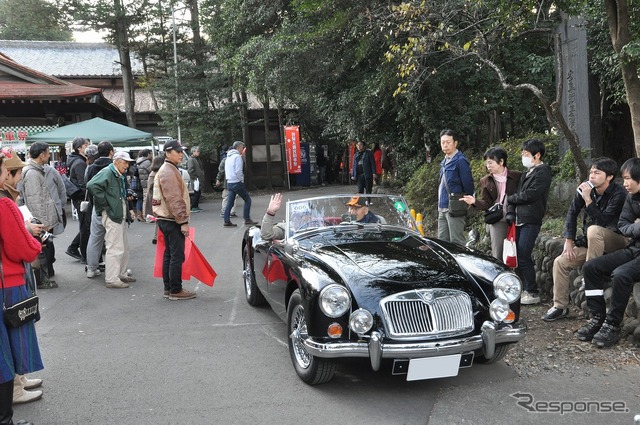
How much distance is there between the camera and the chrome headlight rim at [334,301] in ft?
12.7

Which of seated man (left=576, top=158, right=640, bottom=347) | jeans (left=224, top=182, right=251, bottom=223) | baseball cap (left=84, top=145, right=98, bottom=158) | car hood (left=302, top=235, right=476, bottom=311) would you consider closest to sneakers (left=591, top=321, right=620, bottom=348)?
seated man (left=576, top=158, right=640, bottom=347)

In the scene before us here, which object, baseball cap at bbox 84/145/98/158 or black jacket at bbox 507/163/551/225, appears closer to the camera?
black jacket at bbox 507/163/551/225

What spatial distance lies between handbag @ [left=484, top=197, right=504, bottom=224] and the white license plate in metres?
2.84

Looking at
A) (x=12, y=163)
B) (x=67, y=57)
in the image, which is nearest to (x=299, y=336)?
(x=12, y=163)

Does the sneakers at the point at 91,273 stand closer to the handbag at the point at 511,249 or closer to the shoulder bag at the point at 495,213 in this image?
the shoulder bag at the point at 495,213

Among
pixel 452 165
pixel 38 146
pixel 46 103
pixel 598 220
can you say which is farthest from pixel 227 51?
pixel 598 220

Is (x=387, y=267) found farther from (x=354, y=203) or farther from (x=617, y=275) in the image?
(x=617, y=275)

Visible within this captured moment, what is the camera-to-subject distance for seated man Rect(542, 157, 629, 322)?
508 cm

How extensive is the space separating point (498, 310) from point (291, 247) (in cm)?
189

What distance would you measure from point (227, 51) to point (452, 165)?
42.5 feet

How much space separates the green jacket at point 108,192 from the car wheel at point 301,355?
4.04 meters

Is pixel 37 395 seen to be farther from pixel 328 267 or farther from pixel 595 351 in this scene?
pixel 595 351

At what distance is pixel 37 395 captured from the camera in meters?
4.09

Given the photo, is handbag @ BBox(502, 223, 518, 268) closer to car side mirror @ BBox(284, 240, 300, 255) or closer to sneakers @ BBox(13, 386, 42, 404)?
car side mirror @ BBox(284, 240, 300, 255)
